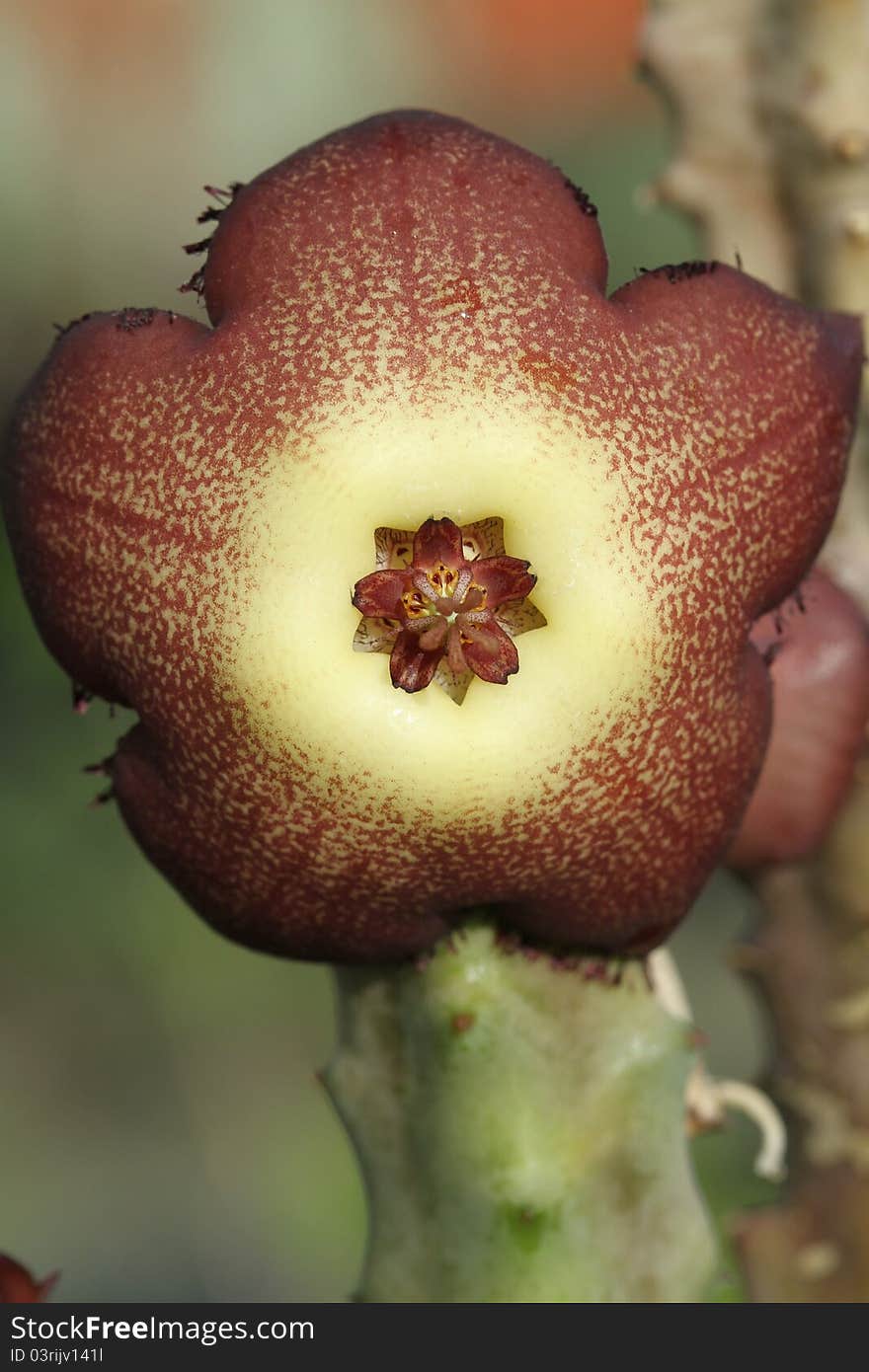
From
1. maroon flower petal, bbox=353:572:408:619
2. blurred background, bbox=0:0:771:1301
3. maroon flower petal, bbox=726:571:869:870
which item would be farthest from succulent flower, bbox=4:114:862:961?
blurred background, bbox=0:0:771:1301

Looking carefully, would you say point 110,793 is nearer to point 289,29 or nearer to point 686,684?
point 686,684

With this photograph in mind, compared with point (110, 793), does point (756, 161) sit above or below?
above

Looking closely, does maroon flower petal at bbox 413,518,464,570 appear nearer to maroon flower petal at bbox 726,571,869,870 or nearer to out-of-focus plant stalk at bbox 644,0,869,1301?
maroon flower petal at bbox 726,571,869,870

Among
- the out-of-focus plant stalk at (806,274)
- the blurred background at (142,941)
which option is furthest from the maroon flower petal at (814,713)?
the blurred background at (142,941)

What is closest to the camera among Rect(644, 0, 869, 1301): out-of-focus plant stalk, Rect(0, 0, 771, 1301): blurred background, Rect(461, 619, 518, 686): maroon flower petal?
Rect(461, 619, 518, 686): maroon flower petal

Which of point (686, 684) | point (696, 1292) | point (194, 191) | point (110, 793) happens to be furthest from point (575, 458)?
point (194, 191)

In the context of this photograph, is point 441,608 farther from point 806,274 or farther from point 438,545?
point 806,274

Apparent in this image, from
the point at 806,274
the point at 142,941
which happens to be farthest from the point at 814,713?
the point at 142,941
